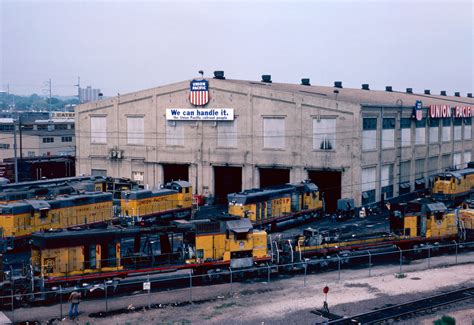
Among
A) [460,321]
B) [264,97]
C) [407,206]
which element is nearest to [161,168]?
[264,97]

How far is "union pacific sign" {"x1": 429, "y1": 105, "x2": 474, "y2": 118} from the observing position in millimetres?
70981

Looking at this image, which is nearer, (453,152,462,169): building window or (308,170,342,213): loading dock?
(308,170,342,213): loading dock

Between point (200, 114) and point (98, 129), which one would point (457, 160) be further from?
point (98, 129)

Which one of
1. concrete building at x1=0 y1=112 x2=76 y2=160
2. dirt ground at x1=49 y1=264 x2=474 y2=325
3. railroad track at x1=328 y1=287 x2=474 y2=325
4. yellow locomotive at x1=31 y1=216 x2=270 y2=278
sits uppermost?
concrete building at x1=0 y1=112 x2=76 y2=160

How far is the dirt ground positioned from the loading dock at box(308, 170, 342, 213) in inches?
951

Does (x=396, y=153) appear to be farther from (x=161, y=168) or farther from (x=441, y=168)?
(x=161, y=168)

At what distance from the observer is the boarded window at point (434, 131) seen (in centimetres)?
7222

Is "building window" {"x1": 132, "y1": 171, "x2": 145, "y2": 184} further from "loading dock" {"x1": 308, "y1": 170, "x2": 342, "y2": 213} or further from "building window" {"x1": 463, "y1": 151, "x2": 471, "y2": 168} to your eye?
"building window" {"x1": 463, "y1": 151, "x2": 471, "y2": 168}

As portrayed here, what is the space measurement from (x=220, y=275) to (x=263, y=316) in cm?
684

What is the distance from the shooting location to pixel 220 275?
108 ft

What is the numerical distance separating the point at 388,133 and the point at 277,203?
20617mm

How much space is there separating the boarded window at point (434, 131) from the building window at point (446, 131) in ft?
6.63

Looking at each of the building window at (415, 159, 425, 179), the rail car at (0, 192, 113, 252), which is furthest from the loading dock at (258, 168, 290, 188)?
the rail car at (0, 192, 113, 252)

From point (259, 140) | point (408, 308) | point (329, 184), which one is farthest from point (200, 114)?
point (408, 308)
